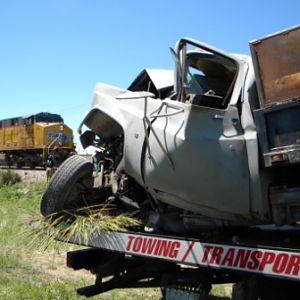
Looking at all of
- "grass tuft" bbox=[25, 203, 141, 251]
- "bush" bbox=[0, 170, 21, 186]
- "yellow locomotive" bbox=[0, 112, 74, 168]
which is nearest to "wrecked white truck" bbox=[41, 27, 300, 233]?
"grass tuft" bbox=[25, 203, 141, 251]

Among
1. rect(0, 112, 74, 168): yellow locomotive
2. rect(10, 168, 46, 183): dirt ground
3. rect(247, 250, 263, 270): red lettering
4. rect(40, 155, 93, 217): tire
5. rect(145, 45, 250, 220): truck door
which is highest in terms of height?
rect(145, 45, 250, 220): truck door

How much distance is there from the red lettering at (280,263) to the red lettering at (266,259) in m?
0.04

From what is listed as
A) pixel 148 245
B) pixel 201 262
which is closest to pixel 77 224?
pixel 148 245

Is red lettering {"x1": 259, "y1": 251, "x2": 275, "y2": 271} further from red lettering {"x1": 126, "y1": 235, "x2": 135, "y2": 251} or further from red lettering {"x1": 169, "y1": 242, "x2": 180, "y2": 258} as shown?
red lettering {"x1": 126, "y1": 235, "x2": 135, "y2": 251}

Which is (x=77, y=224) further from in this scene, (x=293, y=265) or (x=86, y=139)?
(x=293, y=265)

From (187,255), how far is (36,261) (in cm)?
525

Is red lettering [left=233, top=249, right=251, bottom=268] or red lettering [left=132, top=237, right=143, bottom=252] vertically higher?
red lettering [left=233, top=249, right=251, bottom=268]

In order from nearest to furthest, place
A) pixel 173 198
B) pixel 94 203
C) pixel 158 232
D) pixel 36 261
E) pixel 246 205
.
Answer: pixel 246 205
pixel 173 198
pixel 158 232
pixel 94 203
pixel 36 261

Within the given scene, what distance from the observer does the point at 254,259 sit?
3.82 m

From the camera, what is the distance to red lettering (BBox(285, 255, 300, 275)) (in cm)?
358

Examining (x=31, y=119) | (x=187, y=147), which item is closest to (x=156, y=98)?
(x=187, y=147)

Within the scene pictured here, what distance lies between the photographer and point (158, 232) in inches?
199

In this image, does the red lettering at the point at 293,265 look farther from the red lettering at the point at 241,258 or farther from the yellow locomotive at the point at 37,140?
the yellow locomotive at the point at 37,140

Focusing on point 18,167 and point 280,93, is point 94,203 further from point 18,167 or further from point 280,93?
point 18,167
